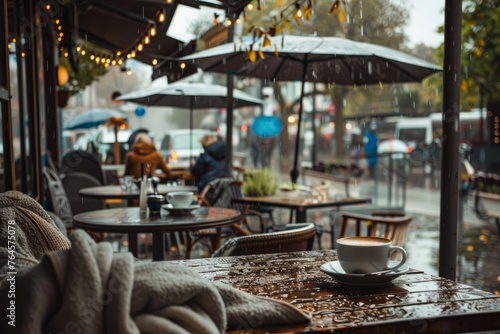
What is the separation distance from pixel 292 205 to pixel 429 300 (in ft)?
14.8

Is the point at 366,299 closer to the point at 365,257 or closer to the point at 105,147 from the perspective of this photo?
the point at 365,257

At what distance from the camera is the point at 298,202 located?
21.7 ft

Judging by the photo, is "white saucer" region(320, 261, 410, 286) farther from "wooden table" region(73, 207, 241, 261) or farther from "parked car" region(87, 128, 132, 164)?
"parked car" region(87, 128, 132, 164)

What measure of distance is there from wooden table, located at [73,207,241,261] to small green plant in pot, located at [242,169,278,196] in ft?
7.65

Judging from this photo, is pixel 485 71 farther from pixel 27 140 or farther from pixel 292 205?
pixel 27 140

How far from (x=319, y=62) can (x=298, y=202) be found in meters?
2.37

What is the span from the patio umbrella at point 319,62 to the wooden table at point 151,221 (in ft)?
8.56

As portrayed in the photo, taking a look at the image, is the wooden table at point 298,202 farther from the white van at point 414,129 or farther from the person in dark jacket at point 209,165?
the white van at point 414,129

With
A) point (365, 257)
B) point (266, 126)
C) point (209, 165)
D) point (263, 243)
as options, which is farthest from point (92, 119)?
point (365, 257)

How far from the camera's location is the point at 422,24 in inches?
1204

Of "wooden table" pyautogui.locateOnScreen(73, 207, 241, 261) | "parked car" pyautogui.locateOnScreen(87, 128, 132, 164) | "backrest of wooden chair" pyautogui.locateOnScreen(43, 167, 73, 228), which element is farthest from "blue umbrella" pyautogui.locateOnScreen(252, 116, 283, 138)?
"wooden table" pyautogui.locateOnScreen(73, 207, 241, 261)

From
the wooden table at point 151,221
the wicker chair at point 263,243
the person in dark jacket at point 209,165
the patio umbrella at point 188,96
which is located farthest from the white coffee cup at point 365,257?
the patio umbrella at point 188,96

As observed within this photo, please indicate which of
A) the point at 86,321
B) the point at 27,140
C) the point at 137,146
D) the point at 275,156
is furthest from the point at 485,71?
the point at 275,156

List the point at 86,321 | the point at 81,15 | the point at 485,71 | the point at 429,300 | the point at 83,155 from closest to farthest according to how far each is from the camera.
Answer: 1. the point at 86,321
2. the point at 429,300
3. the point at 81,15
4. the point at 83,155
5. the point at 485,71
